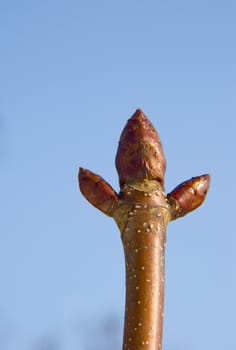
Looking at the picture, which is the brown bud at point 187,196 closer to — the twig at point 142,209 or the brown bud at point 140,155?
the twig at point 142,209

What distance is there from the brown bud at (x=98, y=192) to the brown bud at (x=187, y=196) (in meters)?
0.33

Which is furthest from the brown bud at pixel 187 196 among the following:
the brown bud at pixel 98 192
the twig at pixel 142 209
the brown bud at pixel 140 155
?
the brown bud at pixel 98 192

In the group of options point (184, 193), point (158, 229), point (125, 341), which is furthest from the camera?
point (184, 193)

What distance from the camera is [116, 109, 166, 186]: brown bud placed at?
401 centimetres

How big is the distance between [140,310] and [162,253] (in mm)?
332

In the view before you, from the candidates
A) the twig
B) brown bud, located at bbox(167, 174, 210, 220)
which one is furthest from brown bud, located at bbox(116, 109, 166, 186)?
brown bud, located at bbox(167, 174, 210, 220)

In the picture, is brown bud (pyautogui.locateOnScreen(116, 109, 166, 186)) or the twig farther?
brown bud (pyautogui.locateOnScreen(116, 109, 166, 186))

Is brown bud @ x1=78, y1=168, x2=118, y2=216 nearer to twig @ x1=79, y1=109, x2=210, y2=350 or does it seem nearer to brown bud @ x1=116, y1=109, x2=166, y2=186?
twig @ x1=79, y1=109, x2=210, y2=350

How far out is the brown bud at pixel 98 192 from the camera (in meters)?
3.96

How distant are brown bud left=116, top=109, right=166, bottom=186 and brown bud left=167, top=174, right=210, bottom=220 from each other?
12 centimetres

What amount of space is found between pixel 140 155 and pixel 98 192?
1.01ft

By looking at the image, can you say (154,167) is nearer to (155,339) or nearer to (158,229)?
(158,229)

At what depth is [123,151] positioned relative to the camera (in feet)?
13.3

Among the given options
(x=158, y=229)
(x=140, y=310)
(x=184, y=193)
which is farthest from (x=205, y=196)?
(x=140, y=310)
